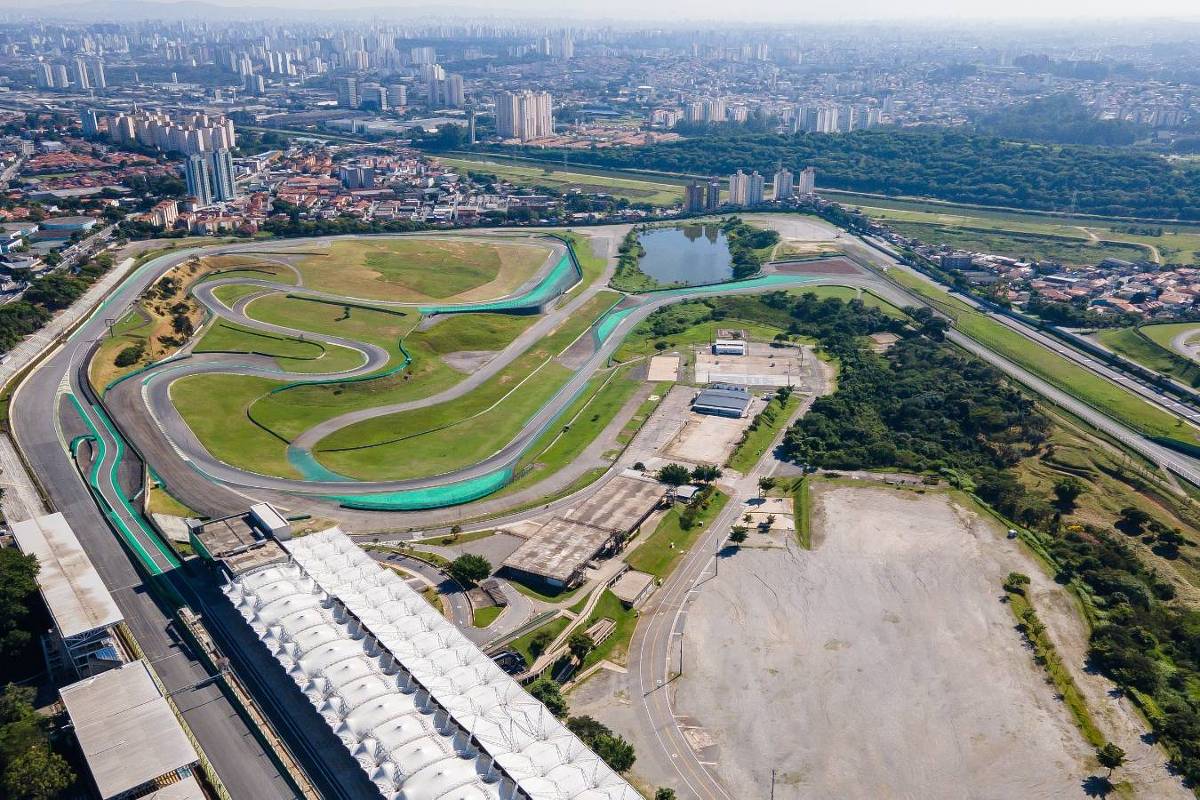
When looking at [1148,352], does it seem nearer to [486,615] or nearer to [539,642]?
[539,642]

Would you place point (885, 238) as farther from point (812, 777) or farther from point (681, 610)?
point (812, 777)

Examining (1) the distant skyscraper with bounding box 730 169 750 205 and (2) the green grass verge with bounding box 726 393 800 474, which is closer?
(2) the green grass verge with bounding box 726 393 800 474

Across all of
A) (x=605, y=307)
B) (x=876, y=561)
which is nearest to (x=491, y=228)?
(x=605, y=307)

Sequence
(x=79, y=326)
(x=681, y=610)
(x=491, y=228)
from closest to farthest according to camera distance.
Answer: (x=681, y=610)
(x=79, y=326)
(x=491, y=228)

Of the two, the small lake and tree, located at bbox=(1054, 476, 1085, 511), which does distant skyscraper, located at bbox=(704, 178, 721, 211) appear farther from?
tree, located at bbox=(1054, 476, 1085, 511)

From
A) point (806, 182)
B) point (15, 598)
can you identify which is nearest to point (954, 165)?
point (806, 182)

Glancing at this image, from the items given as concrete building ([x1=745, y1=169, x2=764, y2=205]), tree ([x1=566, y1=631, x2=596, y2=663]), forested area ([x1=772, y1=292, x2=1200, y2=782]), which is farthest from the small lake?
tree ([x1=566, y1=631, x2=596, y2=663])
